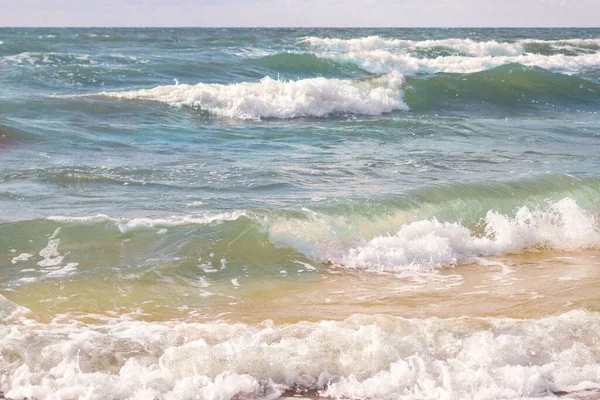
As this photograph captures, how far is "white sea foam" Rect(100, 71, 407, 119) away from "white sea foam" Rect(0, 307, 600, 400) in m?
12.7

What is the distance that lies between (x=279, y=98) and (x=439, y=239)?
37.4 ft

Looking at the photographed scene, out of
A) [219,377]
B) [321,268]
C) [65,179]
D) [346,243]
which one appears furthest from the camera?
[65,179]

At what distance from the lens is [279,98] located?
1841 cm

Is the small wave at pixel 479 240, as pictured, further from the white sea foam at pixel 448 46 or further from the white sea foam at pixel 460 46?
the white sea foam at pixel 448 46

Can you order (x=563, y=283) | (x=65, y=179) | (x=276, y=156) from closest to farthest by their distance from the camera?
(x=563, y=283)
(x=65, y=179)
(x=276, y=156)

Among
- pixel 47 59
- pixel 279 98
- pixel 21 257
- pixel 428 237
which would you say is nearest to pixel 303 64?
pixel 47 59

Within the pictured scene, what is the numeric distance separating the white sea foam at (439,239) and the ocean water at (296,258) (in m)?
0.02

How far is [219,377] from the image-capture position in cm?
459

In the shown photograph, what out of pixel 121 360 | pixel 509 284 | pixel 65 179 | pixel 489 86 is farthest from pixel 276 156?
pixel 489 86

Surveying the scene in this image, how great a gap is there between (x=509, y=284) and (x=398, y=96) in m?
13.9

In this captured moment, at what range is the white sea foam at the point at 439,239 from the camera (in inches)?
284

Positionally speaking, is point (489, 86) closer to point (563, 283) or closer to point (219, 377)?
point (563, 283)

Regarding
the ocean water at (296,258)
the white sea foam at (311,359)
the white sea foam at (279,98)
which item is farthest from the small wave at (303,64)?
the white sea foam at (311,359)

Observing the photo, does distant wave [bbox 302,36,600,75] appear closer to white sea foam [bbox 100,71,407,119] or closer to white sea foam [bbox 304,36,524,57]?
white sea foam [bbox 304,36,524,57]
